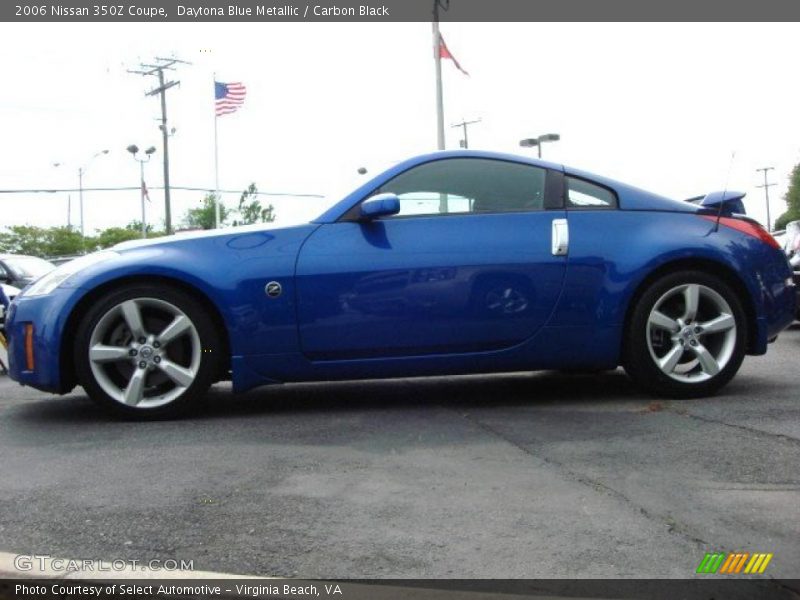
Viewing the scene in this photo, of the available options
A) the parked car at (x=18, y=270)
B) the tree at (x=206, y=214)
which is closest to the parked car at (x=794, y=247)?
the parked car at (x=18, y=270)

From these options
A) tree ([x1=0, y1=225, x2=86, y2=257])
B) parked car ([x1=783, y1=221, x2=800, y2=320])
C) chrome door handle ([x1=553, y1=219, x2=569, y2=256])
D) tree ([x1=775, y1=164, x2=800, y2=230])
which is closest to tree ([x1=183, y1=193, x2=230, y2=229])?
tree ([x1=0, y1=225, x2=86, y2=257])

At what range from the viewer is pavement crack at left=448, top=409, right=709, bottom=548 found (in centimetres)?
279

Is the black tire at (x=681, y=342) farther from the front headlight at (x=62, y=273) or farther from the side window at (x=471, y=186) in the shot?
the front headlight at (x=62, y=273)

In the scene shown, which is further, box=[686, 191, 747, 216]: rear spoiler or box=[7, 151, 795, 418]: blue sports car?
box=[686, 191, 747, 216]: rear spoiler

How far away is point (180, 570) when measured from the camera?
2.52 m

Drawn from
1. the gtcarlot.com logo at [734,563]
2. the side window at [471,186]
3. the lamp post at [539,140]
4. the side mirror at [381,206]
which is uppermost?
the lamp post at [539,140]

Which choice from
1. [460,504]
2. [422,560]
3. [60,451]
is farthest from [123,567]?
[60,451]

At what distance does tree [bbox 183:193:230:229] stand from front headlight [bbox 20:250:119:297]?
36.2m

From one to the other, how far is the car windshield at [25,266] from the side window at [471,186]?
11.2 meters

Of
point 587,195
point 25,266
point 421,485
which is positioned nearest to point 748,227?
point 587,195

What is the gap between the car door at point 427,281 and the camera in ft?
15.5

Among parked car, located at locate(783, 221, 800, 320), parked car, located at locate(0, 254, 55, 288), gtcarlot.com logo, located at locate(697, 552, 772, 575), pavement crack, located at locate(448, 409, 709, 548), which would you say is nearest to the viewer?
gtcarlot.com logo, located at locate(697, 552, 772, 575)

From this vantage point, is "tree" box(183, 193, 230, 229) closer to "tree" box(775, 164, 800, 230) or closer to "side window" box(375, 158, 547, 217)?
"side window" box(375, 158, 547, 217)

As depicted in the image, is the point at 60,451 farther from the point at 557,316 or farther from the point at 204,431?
the point at 557,316
